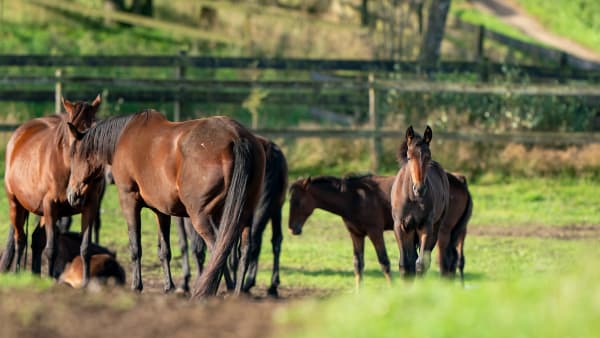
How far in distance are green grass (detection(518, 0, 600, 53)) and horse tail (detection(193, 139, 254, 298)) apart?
32964mm

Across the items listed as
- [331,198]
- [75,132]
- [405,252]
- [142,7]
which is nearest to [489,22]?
[142,7]

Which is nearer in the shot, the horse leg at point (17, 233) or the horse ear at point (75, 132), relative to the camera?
the horse ear at point (75, 132)

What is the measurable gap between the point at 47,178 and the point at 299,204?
11.2ft

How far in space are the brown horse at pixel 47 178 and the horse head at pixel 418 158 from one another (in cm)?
311

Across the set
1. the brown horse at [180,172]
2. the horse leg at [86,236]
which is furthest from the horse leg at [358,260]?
the horse leg at [86,236]

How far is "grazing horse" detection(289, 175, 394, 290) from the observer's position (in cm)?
1459

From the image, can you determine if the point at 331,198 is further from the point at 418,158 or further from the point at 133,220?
the point at 133,220

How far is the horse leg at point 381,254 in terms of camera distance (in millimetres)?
14172

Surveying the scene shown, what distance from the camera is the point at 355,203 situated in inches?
579

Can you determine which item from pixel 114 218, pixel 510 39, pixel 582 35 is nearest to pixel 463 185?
pixel 114 218

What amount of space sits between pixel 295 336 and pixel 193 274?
9.43 metres

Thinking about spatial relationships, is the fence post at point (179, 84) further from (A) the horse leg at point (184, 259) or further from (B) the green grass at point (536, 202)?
(A) the horse leg at point (184, 259)

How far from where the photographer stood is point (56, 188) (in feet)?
41.5

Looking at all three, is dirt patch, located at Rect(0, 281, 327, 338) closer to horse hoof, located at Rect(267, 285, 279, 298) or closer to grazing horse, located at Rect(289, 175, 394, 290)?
horse hoof, located at Rect(267, 285, 279, 298)
